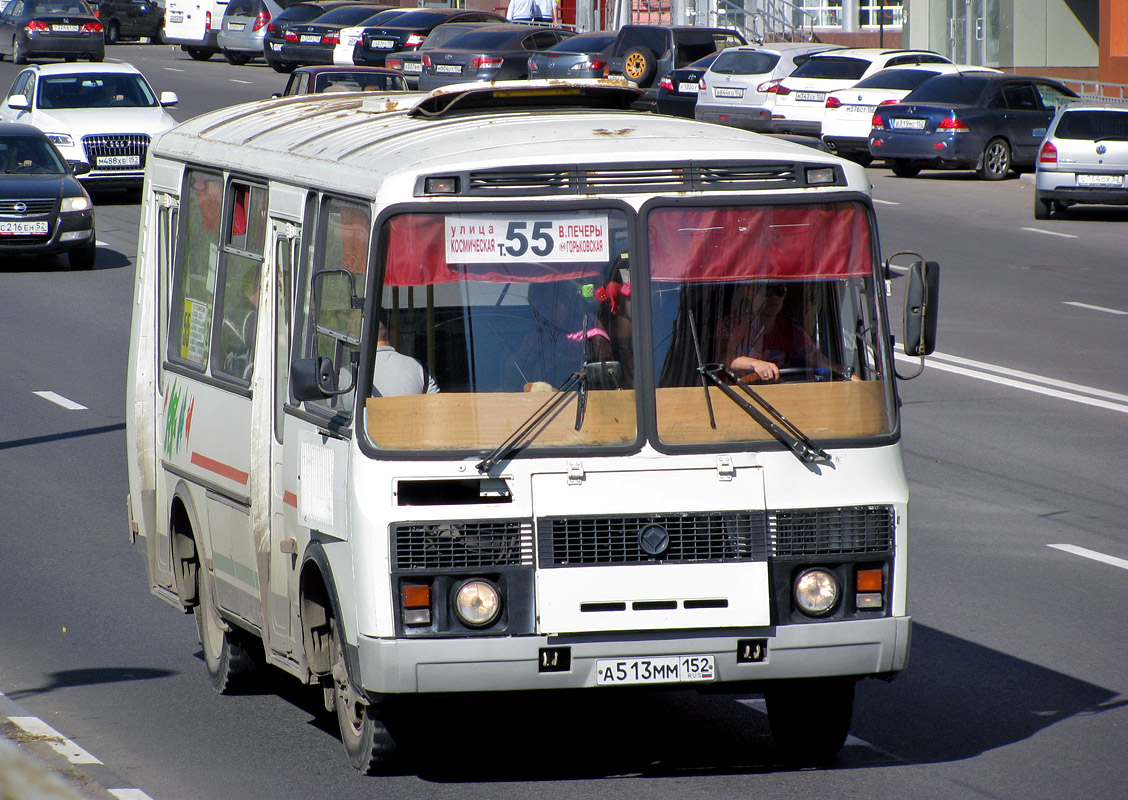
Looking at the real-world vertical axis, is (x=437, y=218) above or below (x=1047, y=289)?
above

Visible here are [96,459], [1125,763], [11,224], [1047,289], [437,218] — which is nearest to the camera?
[437,218]

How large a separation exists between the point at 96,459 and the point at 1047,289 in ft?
37.9

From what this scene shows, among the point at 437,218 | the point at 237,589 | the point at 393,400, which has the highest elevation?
the point at 437,218

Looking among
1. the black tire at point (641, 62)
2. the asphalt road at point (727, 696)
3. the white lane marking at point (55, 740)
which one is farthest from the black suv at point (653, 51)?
the white lane marking at point (55, 740)

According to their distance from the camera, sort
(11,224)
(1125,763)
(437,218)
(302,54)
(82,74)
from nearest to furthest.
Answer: (437,218), (1125,763), (11,224), (82,74), (302,54)

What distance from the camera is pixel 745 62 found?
3534cm

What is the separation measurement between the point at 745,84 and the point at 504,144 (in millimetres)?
29145

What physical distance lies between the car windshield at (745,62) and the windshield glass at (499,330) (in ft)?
97.5

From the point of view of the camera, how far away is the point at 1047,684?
7770mm

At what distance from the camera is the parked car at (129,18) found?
193ft

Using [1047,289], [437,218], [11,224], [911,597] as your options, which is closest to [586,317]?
[437,218]

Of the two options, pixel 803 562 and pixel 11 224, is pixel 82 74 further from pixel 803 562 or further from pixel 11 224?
pixel 803 562

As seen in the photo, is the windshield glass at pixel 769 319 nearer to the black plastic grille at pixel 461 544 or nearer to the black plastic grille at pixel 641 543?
the black plastic grille at pixel 641 543

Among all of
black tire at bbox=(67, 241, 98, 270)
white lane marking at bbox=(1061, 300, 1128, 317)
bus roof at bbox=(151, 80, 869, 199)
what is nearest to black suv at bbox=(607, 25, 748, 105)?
black tire at bbox=(67, 241, 98, 270)
